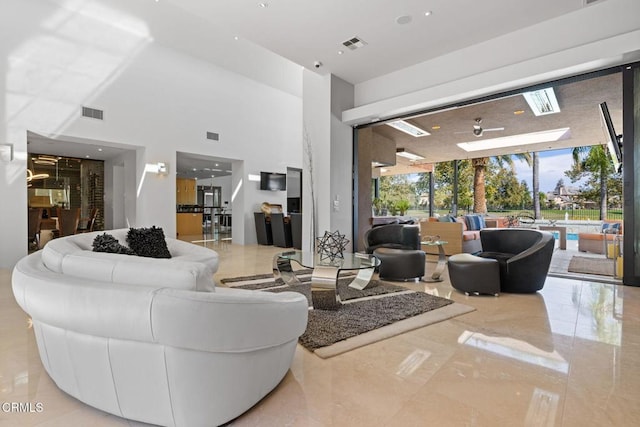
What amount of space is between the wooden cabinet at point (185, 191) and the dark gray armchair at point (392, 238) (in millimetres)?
10836

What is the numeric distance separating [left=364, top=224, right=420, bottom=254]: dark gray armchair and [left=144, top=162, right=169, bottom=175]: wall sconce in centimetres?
534

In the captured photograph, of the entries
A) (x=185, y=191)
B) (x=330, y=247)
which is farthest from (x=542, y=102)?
(x=185, y=191)

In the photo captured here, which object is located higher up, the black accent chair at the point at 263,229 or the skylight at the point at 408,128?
the skylight at the point at 408,128

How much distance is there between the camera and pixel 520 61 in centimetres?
494

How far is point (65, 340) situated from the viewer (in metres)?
1.62

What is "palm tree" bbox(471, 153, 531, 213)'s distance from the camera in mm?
10547

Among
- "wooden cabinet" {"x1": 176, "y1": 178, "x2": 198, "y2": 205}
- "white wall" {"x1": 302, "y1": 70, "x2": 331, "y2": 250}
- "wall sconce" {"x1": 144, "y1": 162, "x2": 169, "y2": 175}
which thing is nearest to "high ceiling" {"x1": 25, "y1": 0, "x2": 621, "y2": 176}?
"white wall" {"x1": 302, "y1": 70, "x2": 331, "y2": 250}

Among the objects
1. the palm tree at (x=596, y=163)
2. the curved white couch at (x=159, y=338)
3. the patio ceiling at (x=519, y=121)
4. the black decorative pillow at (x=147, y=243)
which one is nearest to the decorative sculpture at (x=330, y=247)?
the black decorative pillow at (x=147, y=243)

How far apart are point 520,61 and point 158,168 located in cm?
765

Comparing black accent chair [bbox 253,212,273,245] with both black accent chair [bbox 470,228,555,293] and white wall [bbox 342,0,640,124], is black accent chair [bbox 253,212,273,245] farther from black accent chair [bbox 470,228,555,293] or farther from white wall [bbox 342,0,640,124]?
black accent chair [bbox 470,228,555,293]

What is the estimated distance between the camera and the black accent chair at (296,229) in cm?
866

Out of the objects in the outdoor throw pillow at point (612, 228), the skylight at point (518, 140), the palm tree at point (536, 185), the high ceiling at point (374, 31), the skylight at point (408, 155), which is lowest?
the outdoor throw pillow at point (612, 228)

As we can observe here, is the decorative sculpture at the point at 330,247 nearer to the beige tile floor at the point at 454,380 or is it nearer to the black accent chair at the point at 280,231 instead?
the beige tile floor at the point at 454,380

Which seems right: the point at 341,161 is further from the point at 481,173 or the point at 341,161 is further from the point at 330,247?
the point at 481,173
